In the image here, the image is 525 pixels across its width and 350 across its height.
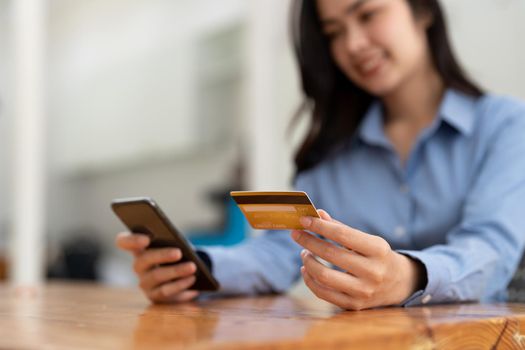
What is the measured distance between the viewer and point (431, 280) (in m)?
0.89

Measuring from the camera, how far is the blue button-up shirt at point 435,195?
42.9 inches

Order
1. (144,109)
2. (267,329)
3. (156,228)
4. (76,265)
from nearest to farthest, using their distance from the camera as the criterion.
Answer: (267,329) < (156,228) < (76,265) < (144,109)

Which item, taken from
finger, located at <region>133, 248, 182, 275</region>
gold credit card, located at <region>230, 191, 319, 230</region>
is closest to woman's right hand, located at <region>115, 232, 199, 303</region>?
finger, located at <region>133, 248, 182, 275</region>

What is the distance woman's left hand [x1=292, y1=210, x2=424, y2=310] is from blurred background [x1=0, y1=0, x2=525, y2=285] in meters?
1.00

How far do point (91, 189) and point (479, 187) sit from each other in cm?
546

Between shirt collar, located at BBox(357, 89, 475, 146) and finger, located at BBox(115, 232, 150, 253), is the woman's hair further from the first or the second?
finger, located at BBox(115, 232, 150, 253)


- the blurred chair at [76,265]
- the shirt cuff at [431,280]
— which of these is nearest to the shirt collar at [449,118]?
the shirt cuff at [431,280]

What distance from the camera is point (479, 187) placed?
119 cm

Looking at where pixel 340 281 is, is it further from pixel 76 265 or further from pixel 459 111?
pixel 76 265

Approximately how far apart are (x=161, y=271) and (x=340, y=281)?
40cm

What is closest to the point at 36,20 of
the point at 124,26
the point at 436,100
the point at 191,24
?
the point at 191,24

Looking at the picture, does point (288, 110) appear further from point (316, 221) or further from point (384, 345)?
point (384, 345)

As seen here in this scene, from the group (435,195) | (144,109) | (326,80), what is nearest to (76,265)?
(144,109)

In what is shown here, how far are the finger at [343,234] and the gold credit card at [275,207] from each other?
1cm
